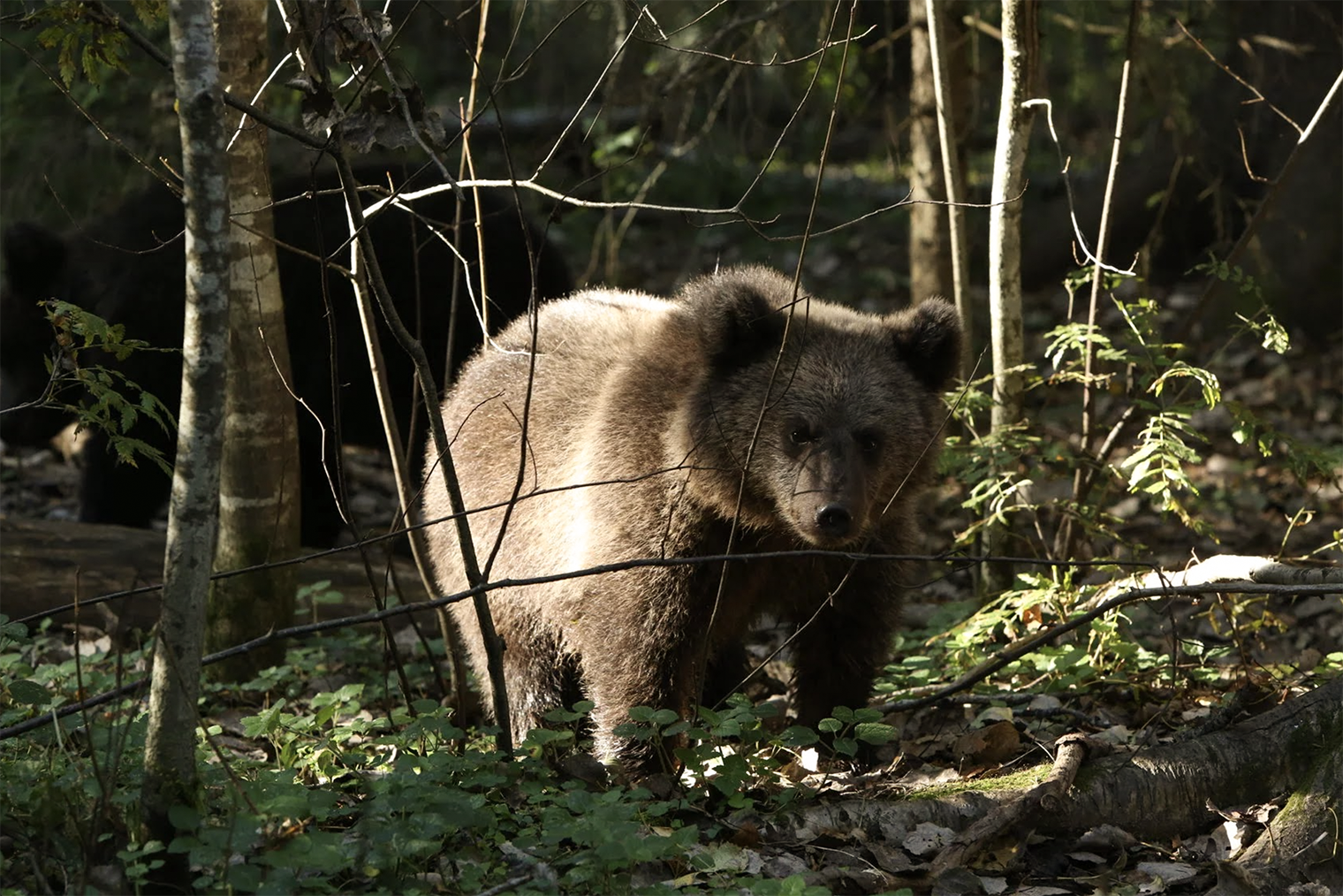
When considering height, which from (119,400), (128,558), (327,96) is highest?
(327,96)

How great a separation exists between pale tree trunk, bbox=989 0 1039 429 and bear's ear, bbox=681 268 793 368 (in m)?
1.32

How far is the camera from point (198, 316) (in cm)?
311

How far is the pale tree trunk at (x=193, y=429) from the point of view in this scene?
3.04 meters

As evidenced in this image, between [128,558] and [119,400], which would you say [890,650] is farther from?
[128,558]

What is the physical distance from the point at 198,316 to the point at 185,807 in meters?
1.18

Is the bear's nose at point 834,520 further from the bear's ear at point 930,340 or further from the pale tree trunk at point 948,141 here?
the pale tree trunk at point 948,141

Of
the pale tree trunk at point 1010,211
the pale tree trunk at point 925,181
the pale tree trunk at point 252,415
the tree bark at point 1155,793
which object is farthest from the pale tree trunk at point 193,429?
the pale tree trunk at point 925,181

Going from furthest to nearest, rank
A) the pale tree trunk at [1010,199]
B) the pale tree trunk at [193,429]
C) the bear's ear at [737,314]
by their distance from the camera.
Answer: the pale tree trunk at [1010,199], the bear's ear at [737,314], the pale tree trunk at [193,429]

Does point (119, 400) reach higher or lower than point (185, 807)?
higher

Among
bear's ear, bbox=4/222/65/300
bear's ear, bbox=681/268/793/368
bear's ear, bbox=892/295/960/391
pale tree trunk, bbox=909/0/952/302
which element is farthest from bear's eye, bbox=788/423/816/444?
bear's ear, bbox=4/222/65/300

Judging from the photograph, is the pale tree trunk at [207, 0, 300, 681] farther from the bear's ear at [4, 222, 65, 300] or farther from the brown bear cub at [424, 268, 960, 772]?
the bear's ear at [4, 222, 65, 300]

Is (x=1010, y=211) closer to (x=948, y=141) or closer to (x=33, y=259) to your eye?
(x=948, y=141)

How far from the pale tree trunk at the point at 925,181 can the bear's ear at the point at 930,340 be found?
2.61 meters

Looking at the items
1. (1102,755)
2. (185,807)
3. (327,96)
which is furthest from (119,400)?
(1102,755)
